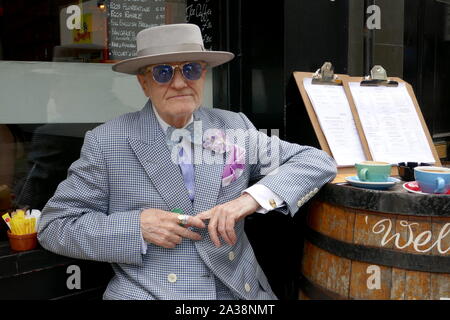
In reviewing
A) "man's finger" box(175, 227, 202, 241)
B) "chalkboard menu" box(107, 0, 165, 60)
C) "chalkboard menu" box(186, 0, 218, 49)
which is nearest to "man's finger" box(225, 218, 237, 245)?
"man's finger" box(175, 227, 202, 241)

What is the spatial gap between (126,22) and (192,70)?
897mm

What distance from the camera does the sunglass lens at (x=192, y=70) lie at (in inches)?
77.5

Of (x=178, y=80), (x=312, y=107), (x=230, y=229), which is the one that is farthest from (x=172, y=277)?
(x=312, y=107)

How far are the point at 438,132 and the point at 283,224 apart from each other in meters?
2.83

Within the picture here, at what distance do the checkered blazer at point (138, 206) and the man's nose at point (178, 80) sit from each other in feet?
0.62

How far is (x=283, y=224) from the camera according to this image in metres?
2.87

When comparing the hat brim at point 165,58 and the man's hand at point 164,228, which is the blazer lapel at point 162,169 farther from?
the hat brim at point 165,58

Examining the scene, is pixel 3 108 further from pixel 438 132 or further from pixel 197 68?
pixel 438 132

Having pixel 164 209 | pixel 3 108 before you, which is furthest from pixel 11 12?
pixel 164 209

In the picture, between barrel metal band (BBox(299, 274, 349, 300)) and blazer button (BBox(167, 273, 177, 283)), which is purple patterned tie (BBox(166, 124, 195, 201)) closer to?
blazer button (BBox(167, 273, 177, 283))

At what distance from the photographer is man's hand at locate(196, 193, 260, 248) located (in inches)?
71.6

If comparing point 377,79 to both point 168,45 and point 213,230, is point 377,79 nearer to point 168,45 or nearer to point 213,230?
point 168,45

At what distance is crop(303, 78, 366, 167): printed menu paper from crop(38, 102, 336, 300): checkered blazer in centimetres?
47

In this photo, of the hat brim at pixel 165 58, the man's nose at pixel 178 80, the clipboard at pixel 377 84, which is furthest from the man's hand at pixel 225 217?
the clipboard at pixel 377 84
